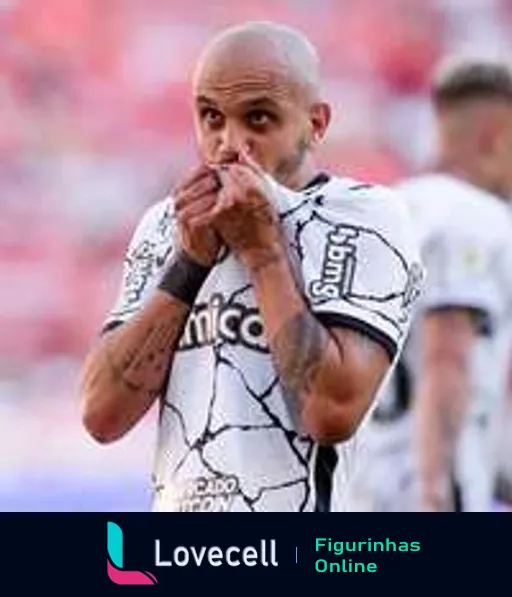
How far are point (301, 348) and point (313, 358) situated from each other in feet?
0.07

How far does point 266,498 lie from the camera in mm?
3844

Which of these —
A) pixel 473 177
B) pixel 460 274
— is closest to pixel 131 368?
pixel 460 274

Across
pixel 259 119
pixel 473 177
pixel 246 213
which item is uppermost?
pixel 473 177

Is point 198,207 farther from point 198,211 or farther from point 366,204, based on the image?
point 366,204

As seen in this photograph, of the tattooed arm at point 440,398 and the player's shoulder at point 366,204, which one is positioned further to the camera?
the tattooed arm at point 440,398

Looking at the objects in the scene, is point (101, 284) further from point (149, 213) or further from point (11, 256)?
point (149, 213)

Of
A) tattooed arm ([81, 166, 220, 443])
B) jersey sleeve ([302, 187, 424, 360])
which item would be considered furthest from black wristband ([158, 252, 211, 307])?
jersey sleeve ([302, 187, 424, 360])

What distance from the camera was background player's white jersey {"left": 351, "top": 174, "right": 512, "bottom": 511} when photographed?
7.29 m

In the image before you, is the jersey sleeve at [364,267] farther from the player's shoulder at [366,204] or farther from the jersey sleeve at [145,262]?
the jersey sleeve at [145,262]

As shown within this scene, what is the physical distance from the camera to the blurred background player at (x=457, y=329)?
7312 millimetres

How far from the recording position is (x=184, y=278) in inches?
150
